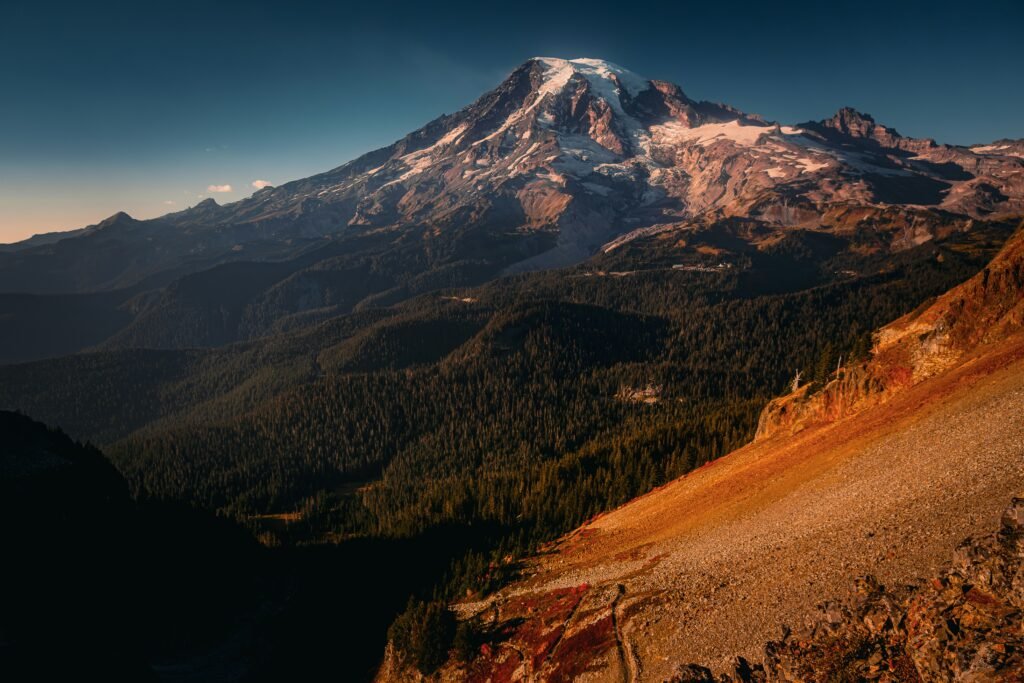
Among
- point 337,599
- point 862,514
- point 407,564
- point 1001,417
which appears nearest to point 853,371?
point 1001,417

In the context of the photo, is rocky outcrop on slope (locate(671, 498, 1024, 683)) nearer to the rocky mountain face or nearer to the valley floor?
the rocky mountain face

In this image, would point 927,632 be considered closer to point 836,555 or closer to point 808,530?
point 836,555

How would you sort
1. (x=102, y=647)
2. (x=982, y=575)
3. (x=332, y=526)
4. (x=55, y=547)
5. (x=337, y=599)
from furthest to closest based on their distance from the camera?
(x=332, y=526) → (x=337, y=599) → (x=55, y=547) → (x=102, y=647) → (x=982, y=575)

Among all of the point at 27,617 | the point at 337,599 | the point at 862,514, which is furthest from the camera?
the point at 337,599

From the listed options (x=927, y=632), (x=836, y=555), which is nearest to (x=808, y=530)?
(x=836, y=555)

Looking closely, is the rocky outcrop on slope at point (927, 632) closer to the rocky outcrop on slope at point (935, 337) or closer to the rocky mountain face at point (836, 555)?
the rocky mountain face at point (836, 555)

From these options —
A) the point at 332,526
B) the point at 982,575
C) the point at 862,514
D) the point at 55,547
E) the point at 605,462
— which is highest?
the point at 982,575

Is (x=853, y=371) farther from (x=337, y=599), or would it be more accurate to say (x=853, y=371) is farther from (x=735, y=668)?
(x=337, y=599)
